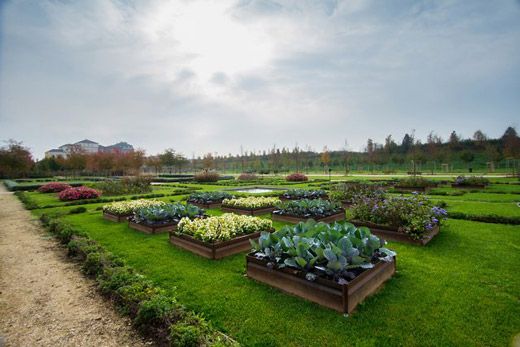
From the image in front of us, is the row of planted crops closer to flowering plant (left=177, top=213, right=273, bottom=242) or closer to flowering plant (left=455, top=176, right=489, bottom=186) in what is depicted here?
flowering plant (left=177, top=213, right=273, bottom=242)

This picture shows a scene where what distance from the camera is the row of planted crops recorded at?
3.36 meters

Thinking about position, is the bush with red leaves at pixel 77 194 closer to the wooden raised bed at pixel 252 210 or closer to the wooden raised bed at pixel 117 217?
the wooden raised bed at pixel 117 217

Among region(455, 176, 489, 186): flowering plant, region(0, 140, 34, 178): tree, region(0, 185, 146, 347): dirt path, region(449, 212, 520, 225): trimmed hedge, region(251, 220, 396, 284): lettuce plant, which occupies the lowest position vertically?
region(0, 185, 146, 347): dirt path

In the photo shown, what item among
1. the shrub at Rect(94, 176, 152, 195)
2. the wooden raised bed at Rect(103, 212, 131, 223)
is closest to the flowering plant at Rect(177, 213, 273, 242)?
the wooden raised bed at Rect(103, 212, 131, 223)

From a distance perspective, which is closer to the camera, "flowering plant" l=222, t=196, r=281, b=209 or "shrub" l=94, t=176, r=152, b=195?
"flowering plant" l=222, t=196, r=281, b=209

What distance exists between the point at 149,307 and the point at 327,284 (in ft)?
7.04

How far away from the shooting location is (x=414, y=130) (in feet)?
126

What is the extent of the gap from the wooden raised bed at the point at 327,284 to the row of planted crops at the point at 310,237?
0.01 metres

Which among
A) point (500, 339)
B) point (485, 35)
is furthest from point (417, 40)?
point (500, 339)

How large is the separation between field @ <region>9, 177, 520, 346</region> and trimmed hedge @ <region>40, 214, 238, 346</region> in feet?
0.82

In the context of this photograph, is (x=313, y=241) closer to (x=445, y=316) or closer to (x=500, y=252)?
(x=445, y=316)

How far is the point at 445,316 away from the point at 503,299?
101cm

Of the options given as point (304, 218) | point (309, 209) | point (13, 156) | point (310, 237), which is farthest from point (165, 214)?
point (13, 156)

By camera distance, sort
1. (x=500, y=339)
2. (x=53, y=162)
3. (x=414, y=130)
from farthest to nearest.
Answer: (x=53, y=162) < (x=414, y=130) < (x=500, y=339)
